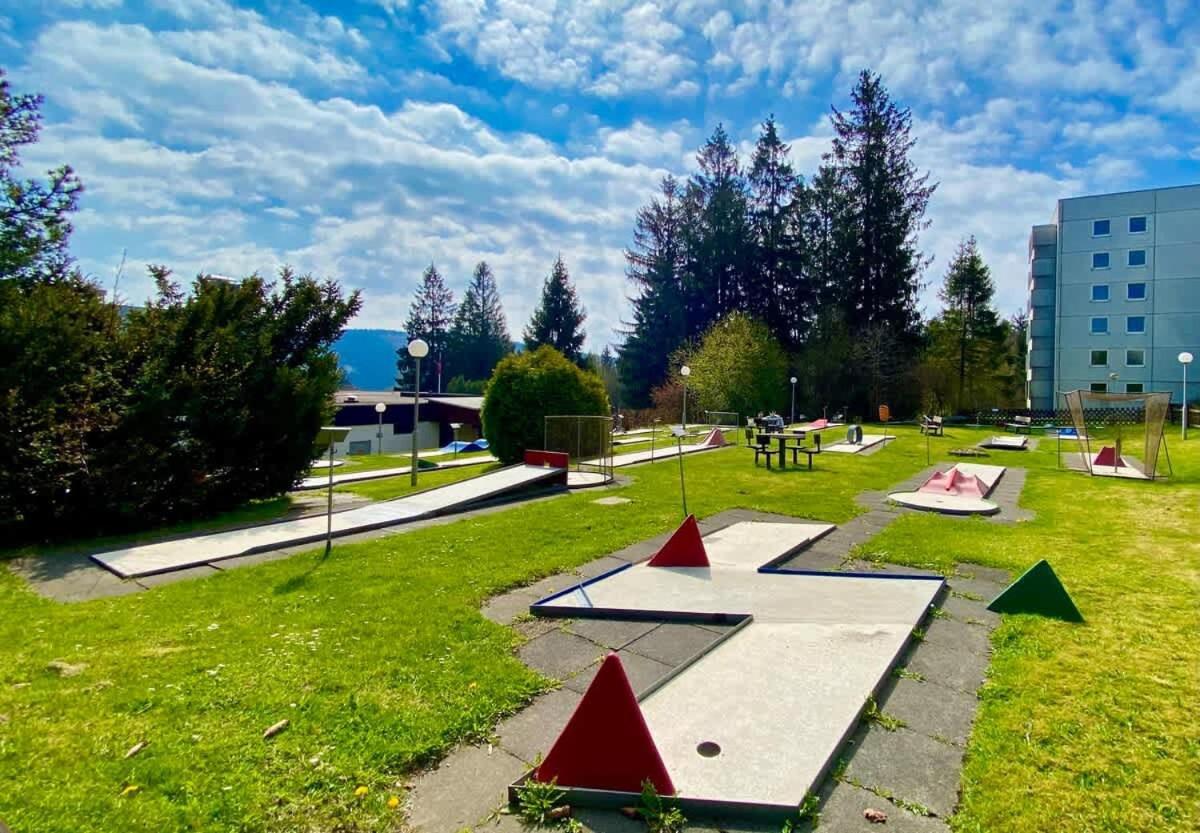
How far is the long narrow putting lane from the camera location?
20.9ft

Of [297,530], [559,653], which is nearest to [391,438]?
[297,530]

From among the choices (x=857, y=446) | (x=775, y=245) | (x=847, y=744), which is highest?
(x=775, y=245)

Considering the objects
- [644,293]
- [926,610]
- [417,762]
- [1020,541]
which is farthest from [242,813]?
[644,293]

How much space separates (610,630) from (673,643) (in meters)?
0.52

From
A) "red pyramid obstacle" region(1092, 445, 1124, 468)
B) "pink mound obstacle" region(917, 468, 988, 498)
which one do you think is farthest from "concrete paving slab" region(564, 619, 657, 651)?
"red pyramid obstacle" region(1092, 445, 1124, 468)

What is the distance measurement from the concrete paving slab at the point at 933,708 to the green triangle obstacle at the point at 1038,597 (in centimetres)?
186

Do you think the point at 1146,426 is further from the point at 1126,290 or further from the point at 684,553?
the point at 1126,290

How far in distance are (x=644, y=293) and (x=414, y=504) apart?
40.6 metres

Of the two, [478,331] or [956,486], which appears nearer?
[956,486]

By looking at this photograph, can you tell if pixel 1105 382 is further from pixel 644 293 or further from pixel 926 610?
pixel 926 610

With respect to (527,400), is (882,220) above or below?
above

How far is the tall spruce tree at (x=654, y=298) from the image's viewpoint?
46438 millimetres

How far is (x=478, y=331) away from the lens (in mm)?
63375

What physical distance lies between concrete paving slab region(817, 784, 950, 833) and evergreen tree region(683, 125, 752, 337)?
4319cm
